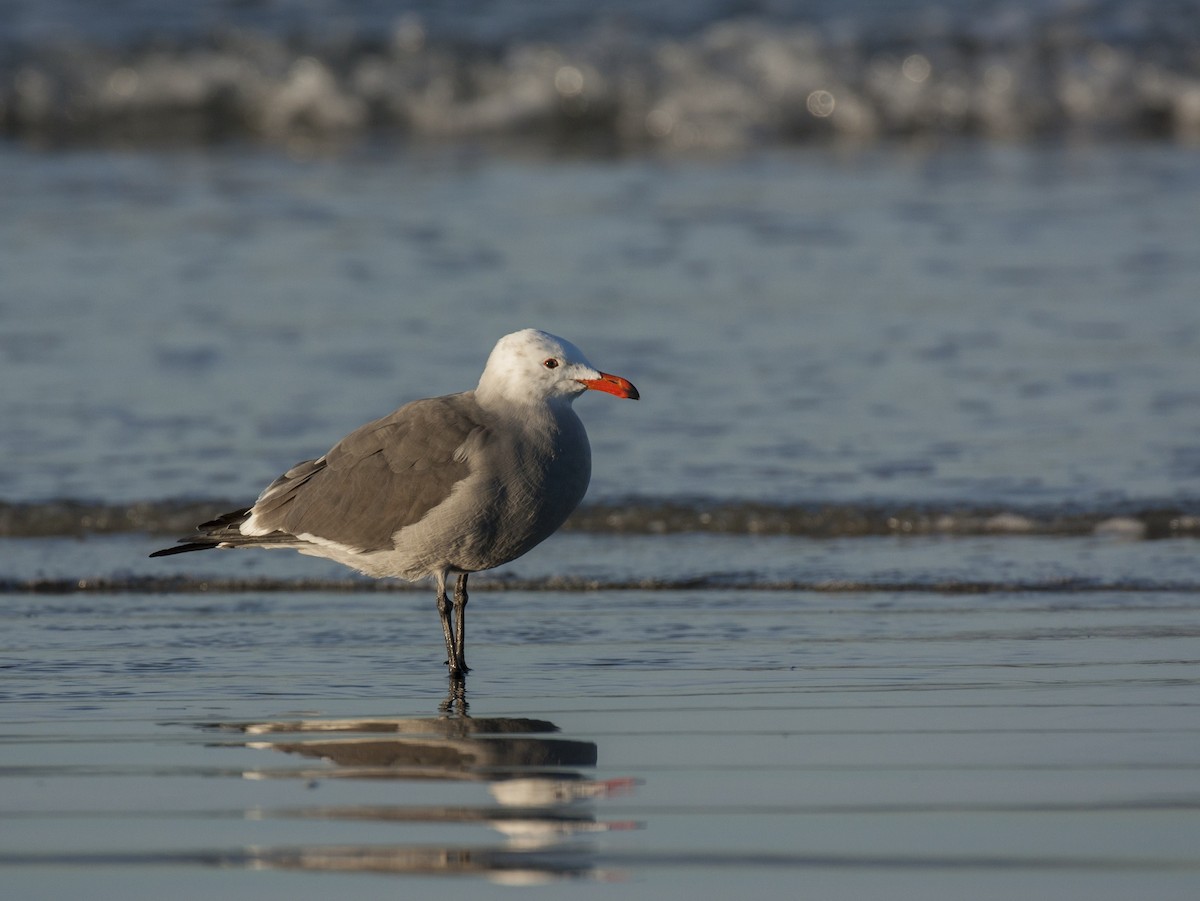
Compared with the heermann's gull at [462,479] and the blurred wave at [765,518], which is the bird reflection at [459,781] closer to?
the heermann's gull at [462,479]

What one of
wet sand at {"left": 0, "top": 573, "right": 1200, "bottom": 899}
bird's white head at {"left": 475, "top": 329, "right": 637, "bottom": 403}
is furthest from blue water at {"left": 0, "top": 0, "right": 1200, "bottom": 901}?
bird's white head at {"left": 475, "top": 329, "right": 637, "bottom": 403}

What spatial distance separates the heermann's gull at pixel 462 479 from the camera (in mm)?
5352

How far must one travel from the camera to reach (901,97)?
18.6 m

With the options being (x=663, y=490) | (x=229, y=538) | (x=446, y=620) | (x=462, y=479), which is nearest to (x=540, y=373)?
(x=462, y=479)

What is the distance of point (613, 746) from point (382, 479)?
1285 mm

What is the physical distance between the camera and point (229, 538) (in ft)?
18.8

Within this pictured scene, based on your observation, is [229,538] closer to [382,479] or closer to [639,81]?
[382,479]

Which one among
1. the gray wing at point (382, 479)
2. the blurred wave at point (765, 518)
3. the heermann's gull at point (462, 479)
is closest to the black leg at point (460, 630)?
the heermann's gull at point (462, 479)

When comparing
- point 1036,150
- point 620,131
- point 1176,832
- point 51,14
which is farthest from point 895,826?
point 51,14

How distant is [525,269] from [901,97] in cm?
808

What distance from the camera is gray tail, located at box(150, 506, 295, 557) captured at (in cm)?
570

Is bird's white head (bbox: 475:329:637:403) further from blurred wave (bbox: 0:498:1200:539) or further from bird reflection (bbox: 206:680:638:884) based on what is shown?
blurred wave (bbox: 0:498:1200:539)

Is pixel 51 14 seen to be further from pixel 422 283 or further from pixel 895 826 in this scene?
pixel 895 826

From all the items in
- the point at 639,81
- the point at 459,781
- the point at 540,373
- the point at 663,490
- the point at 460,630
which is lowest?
the point at 459,781
